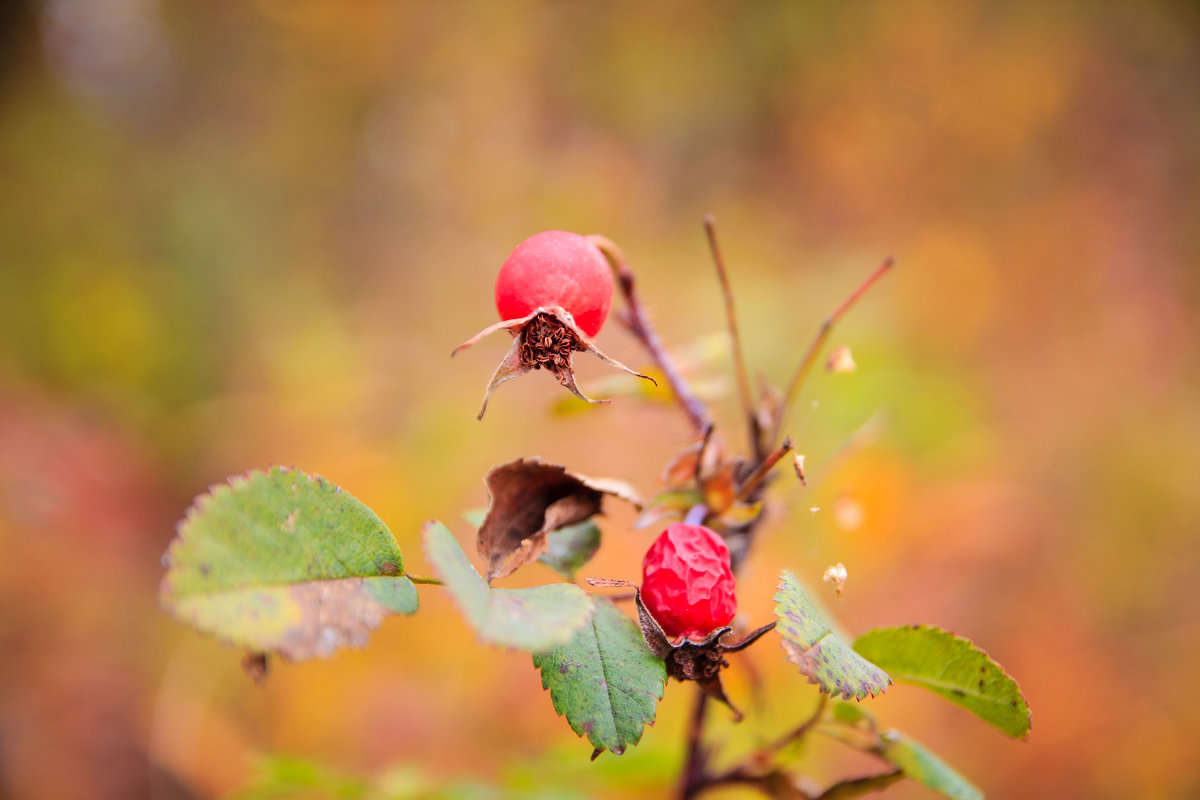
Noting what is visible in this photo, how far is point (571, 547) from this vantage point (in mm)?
777

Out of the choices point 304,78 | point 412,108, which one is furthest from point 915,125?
point 304,78

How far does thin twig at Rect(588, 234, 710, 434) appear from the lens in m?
0.85

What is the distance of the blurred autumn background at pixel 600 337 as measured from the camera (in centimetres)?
252

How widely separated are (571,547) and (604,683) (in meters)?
0.18

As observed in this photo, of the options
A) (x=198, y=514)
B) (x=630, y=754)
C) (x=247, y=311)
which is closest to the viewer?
(x=198, y=514)

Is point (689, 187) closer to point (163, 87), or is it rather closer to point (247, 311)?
point (247, 311)

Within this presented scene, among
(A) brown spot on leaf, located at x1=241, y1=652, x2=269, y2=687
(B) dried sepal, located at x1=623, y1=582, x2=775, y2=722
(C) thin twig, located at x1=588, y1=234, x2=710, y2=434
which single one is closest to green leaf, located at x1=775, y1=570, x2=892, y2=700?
(B) dried sepal, located at x1=623, y1=582, x2=775, y2=722

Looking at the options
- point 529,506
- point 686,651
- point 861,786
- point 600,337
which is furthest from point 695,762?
point 600,337

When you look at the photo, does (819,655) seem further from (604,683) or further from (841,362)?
(841,362)

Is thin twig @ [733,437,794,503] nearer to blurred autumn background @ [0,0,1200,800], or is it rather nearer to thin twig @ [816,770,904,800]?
blurred autumn background @ [0,0,1200,800]

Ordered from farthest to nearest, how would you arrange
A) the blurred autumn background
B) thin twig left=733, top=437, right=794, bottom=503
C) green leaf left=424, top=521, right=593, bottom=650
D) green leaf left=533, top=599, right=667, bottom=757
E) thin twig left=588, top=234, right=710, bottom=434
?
the blurred autumn background → thin twig left=588, top=234, right=710, bottom=434 → thin twig left=733, top=437, right=794, bottom=503 → green leaf left=533, top=599, right=667, bottom=757 → green leaf left=424, top=521, right=593, bottom=650

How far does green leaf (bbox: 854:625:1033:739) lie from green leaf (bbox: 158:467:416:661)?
507mm

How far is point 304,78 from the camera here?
522 centimetres

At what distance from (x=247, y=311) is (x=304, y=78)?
81.8 inches
